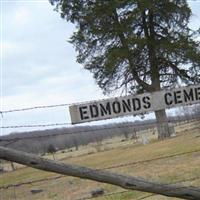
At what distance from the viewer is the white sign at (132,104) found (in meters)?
6.20

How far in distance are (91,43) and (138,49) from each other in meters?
2.59

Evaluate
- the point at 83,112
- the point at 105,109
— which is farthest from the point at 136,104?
the point at 83,112

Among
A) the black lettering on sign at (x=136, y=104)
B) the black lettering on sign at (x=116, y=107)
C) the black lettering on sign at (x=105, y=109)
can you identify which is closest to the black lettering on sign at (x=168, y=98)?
the black lettering on sign at (x=136, y=104)

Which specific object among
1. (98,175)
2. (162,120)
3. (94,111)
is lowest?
(98,175)

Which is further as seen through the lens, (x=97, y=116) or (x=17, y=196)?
(x=17, y=196)

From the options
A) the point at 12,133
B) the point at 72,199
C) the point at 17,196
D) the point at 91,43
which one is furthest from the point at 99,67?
the point at 12,133

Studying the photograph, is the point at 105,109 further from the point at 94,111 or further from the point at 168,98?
the point at 168,98

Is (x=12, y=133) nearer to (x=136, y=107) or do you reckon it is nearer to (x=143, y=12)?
(x=136, y=107)

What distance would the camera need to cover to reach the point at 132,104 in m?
6.36

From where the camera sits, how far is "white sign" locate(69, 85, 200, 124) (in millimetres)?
6195

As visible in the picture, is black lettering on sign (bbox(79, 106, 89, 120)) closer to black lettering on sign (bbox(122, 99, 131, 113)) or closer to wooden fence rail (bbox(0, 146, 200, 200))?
black lettering on sign (bbox(122, 99, 131, 113))

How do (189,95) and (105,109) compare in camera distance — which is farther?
(189,95)

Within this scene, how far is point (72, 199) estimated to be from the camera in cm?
1322

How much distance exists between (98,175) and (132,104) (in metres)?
1.83
